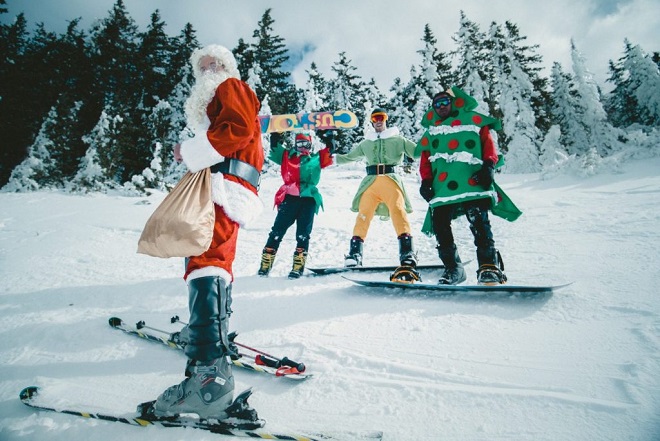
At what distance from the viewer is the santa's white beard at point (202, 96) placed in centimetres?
210

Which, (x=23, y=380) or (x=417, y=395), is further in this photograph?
(x=23, y=380)

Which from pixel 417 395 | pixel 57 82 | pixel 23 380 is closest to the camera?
pixel 417 395

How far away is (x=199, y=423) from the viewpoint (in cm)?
157

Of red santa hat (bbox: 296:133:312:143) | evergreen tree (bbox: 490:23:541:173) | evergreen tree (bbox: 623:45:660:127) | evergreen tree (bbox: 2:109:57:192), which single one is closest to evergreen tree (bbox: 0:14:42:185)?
evergreen tree (bbox: 2:109:57:192)

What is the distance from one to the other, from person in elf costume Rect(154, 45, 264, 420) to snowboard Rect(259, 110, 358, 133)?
3642mm

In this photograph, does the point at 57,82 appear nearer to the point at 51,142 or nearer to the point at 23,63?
the point at 23,63

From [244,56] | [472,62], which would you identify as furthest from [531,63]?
[244,56]

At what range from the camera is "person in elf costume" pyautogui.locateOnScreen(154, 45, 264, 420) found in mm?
1627

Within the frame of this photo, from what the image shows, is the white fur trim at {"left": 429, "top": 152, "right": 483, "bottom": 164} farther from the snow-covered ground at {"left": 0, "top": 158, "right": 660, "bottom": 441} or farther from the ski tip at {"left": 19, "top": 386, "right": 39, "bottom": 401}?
the ski tip at {"left": 19, "top": 386, "right": 39, "bottom": 401}

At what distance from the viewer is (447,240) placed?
11.3 ft

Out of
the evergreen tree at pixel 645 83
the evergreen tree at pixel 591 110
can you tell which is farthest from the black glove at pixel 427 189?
the evergreen tree at pixel 645 83

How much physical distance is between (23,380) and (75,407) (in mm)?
678

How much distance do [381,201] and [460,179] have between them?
3.82 ft

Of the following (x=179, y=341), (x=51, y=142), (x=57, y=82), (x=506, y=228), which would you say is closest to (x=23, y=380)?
(x=179, y=341)
